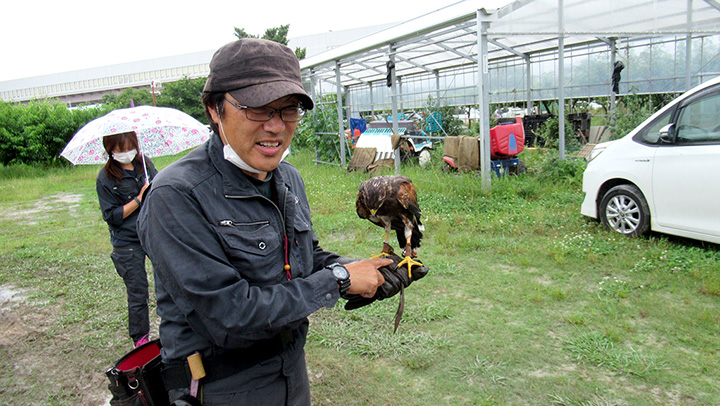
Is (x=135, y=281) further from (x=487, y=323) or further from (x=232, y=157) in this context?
(x=487, y=323)

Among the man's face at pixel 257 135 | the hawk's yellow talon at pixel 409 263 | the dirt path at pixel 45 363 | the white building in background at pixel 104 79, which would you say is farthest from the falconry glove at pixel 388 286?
the white building in background at pixel 104 79

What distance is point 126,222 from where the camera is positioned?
4016mm

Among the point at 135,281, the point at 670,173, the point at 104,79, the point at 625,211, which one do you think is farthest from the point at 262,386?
the point at 104,79

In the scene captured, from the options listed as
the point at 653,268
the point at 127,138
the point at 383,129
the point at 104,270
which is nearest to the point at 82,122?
the point at 383,129

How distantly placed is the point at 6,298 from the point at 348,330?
14.5ft

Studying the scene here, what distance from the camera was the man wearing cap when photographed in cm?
145

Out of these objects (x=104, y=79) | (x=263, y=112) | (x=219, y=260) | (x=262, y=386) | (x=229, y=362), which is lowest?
(x=262, y=386)

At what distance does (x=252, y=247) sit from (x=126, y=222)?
9.57 ft

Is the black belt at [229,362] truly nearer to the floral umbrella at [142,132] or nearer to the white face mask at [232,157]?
the white face mask at [232,157]

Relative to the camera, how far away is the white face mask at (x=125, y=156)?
4184 mm

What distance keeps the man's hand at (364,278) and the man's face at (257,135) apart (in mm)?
485

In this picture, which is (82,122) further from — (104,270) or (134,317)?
(134,317)

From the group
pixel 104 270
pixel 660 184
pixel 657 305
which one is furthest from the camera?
pixel 104 270

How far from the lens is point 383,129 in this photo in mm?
12992
